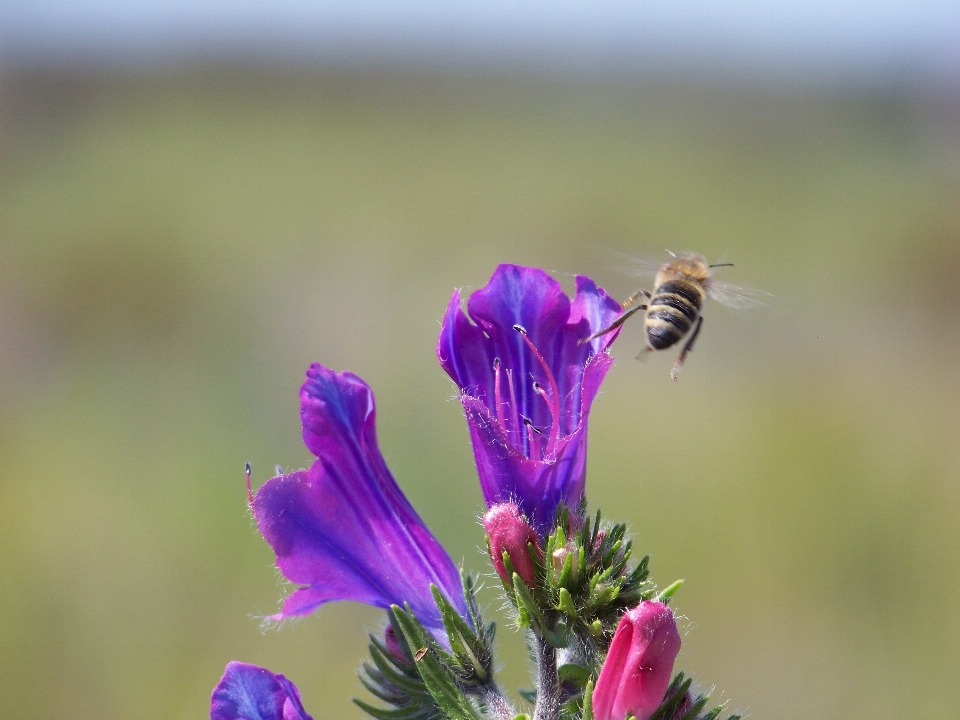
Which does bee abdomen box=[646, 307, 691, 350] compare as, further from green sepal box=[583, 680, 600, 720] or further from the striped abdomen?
green sepal box=[583, 680, 600, 720]

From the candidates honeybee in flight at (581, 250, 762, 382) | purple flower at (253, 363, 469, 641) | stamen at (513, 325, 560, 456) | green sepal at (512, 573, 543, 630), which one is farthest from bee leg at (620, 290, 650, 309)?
green sepal at (512, 573, 543, 630)

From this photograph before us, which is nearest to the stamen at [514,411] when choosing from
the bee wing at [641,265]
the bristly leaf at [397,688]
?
the bristly leaf at [397,688]

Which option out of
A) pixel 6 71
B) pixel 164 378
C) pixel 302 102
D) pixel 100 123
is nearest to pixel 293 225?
pixel 164 378

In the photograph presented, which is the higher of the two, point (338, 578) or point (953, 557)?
point (953, 557)

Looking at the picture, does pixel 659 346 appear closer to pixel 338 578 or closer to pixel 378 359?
pixel 338 578

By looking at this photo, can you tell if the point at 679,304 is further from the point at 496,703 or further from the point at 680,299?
the point at 496,703

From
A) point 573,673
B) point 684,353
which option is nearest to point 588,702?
point 573,673
